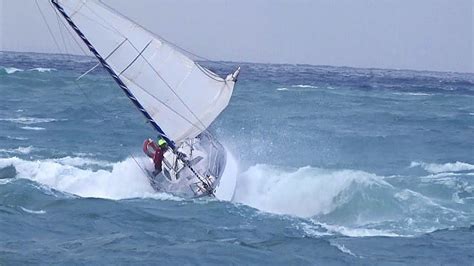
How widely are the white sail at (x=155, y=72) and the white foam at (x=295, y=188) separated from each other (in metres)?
2.42

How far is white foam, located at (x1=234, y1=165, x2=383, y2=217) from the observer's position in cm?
2222

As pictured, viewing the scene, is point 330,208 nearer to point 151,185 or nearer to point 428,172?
point 151,185

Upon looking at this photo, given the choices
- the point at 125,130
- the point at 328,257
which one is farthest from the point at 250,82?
the point at 328,257

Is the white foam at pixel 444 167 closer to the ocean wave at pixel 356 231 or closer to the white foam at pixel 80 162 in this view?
the ocean wave at pixel 356 231

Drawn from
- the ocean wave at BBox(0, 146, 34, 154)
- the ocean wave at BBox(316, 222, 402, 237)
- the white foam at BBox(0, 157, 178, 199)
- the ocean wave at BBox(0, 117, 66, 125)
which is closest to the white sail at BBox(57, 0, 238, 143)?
the white foam at BBox(0, 157, 178, 199)

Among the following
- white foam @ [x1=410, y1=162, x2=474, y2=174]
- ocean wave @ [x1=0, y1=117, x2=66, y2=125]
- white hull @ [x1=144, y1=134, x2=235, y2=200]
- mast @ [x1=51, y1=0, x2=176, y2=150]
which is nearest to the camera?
white hull @ [x1=144, y1=134, x2=235, y2=200]

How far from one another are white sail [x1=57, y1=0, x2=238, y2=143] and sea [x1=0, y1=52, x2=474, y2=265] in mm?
2026

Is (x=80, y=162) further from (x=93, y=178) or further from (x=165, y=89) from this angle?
(x=165, y=89)

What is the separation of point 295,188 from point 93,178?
226 inches

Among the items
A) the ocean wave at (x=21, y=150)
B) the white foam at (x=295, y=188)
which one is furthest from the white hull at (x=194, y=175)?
the ocean wave at (x=21, y=150)

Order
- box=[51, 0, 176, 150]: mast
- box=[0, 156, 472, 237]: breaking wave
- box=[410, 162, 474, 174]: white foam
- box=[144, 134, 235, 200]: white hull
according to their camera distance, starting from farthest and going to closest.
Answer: box=[410, 162, 474, 174]: white foam, box=[51, 0, 176, 150]: mast, box=[144, 134, 235, 200]: white hull, box=[0, 156, 472, 237]: breaking wave

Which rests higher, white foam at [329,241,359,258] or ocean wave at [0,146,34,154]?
white foam at [329,241,359,258]

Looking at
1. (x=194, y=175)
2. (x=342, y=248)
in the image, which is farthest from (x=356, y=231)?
(x=194, y=175)

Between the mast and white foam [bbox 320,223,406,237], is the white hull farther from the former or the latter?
white foam [bbox 320,223,406,237]
